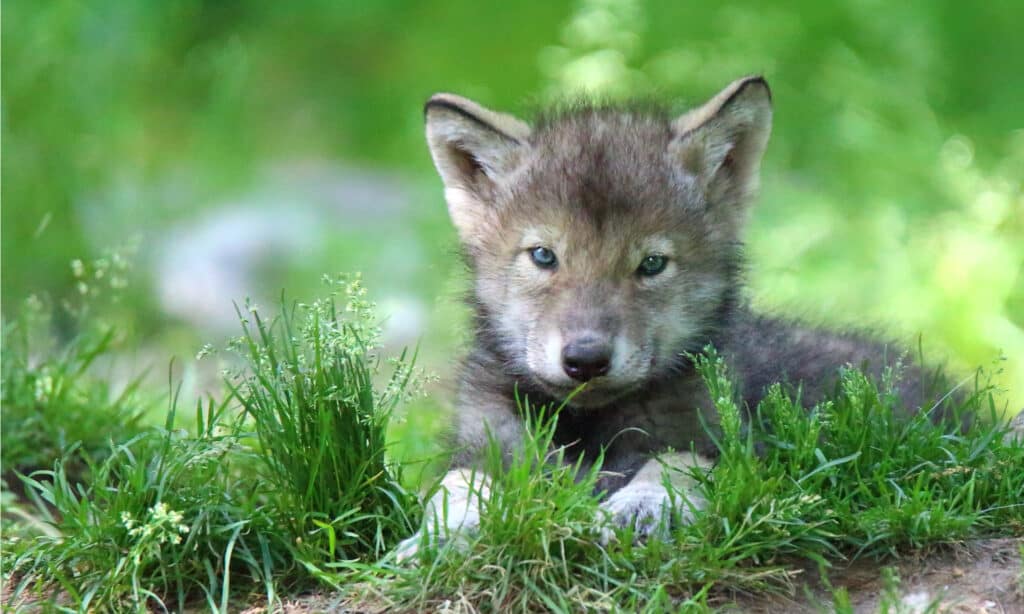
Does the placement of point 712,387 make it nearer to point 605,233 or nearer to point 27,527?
point 605,233

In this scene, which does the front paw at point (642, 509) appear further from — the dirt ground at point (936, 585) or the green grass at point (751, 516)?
the dirt ground at point (936, 585)

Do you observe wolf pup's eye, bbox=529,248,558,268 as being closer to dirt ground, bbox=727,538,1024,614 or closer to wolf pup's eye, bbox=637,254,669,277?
wolf pup's eye, bbox=637,254,669,277

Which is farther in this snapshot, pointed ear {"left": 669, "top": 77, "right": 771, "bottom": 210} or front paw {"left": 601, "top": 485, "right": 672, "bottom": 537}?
pointed ear {"left": 669, "top": 77, "right": 771, "bottom": 210}

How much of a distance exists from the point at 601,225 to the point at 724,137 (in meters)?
0.65

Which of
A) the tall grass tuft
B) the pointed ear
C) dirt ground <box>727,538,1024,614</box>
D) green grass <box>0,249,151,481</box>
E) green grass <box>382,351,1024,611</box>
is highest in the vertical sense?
the pointed ear

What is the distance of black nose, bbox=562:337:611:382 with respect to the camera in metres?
3.98

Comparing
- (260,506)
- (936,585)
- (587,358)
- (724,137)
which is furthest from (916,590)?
(260,506)

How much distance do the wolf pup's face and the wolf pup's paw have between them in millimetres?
381

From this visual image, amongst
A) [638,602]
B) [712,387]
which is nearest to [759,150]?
[712,387]

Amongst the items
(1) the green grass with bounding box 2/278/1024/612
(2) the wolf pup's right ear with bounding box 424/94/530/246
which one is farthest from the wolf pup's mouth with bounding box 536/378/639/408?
(2) the wolf pup's right ear with bounding box 424/94/530/246

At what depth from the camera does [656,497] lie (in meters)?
3.88

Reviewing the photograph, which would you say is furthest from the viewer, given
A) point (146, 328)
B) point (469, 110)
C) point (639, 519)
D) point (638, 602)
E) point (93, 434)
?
point (146, 328)

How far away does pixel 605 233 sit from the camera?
13.8ft

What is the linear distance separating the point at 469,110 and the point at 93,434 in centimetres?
217
